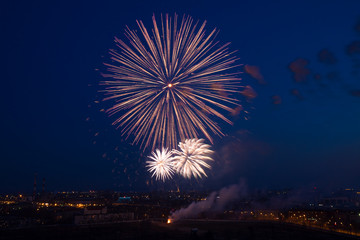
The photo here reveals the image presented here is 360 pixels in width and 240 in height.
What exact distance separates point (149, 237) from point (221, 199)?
6071 centimetres

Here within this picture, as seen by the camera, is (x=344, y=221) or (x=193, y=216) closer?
(x=344, y=221)

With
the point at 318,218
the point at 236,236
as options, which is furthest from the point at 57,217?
the point at 318,218

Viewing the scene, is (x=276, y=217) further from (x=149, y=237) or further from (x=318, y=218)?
(x=149, y=237)

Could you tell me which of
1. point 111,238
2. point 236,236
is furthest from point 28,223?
point 236,236

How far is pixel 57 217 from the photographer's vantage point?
199 ft

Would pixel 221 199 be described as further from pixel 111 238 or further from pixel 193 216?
pixel 111 238

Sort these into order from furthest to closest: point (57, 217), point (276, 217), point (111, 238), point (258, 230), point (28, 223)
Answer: point (276, 217)
point (57, 217)
point (28, 223)
point (258, 230)
point (111, 238)

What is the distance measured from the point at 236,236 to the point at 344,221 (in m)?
29.3

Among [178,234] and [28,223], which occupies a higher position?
[28,223]

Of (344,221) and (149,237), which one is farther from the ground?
(149,237)

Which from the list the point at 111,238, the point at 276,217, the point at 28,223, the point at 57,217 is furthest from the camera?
the point at 276,217

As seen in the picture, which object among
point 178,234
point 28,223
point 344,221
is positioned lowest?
point 344,221

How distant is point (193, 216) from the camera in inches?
2534

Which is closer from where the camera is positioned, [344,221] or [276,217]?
[344,221]
